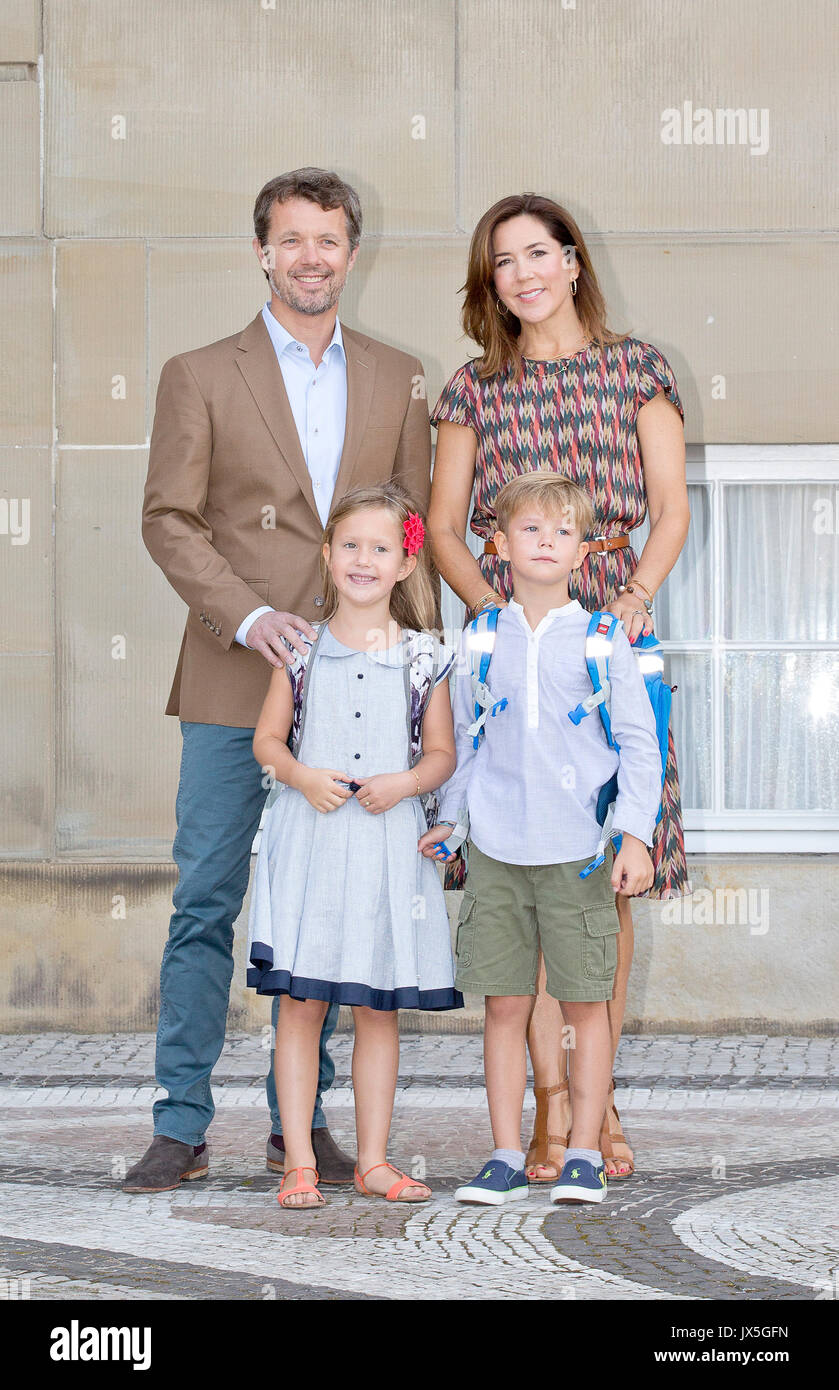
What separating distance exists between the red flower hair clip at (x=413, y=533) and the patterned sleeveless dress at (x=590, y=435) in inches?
10.2

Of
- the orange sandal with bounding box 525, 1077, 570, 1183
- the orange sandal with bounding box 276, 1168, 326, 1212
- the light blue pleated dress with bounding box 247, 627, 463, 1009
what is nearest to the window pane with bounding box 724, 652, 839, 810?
the orange sandal with bounding box 525, 1077, 570, 1183

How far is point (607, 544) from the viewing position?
429 cm

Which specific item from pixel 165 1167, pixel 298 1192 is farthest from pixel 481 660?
pixel 165 1167

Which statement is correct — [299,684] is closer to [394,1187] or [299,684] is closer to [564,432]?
[564,432]

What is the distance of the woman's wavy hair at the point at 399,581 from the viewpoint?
415 centimetres

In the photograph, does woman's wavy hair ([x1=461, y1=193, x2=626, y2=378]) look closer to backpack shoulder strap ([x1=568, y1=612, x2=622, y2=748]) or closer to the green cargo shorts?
backpack shoulder strap ([x1=568, y1=612, x2=622, y2=748])

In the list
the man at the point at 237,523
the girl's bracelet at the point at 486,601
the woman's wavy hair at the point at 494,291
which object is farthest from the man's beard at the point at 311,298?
the girl's bracelet at the point at 486,601

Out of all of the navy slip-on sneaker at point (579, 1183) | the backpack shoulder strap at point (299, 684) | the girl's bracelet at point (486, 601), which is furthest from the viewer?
the girl's bracelet at point (486, 601)

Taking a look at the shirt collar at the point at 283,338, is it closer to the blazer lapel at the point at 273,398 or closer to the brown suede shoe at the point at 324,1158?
the blazer lapel at the point at 273,398

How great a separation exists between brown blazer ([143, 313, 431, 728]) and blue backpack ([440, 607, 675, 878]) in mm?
453

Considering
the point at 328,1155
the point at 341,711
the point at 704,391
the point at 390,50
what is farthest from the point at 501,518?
the point at 390,50

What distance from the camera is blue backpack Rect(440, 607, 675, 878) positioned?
159 inches
